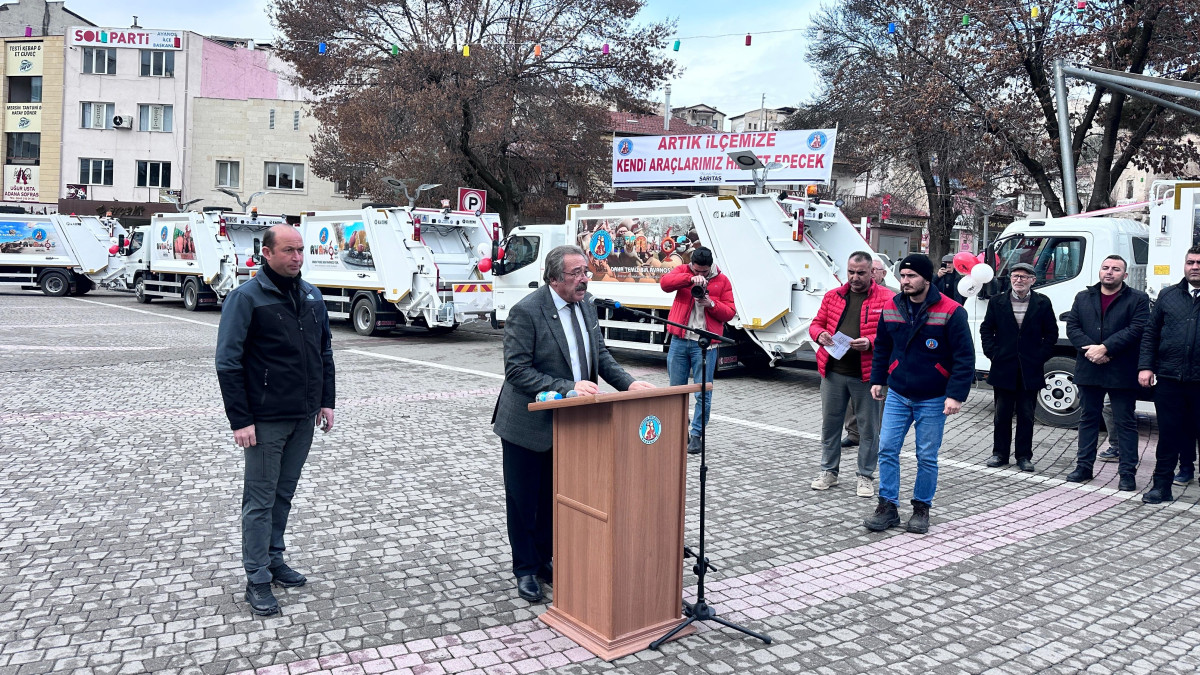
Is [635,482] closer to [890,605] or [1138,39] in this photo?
[890,605]

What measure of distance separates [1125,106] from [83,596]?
68.7ft

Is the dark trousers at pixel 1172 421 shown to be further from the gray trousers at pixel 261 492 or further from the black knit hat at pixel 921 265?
the gray trousers at pixel 261 492

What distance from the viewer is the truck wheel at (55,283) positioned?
2588 centimetres

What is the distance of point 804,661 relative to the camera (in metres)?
3.77

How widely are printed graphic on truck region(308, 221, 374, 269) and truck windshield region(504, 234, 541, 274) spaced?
3148 mm

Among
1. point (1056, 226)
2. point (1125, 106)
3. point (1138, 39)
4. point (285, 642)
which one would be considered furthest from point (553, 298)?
point (1125, 106)

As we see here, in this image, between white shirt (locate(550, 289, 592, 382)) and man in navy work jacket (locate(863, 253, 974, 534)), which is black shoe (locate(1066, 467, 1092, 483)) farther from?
white shirt (locate(550, 289, 592, 382))

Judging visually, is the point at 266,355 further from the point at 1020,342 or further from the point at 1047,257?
the point at 1047,257

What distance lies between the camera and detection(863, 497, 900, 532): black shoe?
5656mm

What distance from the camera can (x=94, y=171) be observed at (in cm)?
4256

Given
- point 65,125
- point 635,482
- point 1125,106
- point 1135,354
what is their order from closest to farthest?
point 635,482 < point 1135,354 < point 1125,106 < point 65,125

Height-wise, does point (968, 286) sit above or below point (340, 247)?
below

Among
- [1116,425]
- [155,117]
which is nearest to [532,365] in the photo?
[1116,425]

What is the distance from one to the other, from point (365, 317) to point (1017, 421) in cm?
1288
